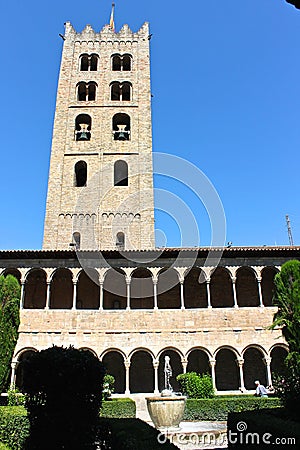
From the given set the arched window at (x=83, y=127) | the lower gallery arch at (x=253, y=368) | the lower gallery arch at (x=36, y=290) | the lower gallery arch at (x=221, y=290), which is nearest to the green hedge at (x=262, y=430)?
the lower gallery arch at (x=253, y=368)

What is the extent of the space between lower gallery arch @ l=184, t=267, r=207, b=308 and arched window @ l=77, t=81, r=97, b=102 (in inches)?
655

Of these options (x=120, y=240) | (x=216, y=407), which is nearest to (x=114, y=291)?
(x=120, y=240)

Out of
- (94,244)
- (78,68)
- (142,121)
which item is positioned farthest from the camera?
(78,68)

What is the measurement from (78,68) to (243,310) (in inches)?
918

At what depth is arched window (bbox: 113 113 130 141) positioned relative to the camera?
102 ft

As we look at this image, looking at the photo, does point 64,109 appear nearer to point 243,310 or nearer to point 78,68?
point 78,68

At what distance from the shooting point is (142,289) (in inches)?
986

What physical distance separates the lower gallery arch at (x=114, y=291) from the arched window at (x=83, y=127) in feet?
38.6

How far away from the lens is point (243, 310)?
72.8ft

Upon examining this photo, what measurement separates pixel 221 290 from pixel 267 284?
274 centimetres

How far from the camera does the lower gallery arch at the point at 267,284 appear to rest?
24.8 m

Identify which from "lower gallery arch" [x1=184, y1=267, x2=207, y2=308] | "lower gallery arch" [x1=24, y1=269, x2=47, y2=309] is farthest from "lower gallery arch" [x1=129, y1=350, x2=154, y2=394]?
"lower gallery arch" [x1=24, y1=269, x2=47, y2=309]

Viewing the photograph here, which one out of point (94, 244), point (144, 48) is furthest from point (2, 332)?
point (144, 48)

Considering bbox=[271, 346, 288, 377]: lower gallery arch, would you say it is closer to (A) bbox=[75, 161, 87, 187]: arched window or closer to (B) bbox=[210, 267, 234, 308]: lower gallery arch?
(B) bbox=[210, 267, 234, 308]: lower gallery arch
